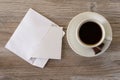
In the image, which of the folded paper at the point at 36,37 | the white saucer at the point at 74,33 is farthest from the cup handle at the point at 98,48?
the folded paper at the point at 36,37

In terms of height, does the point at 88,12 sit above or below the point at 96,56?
above

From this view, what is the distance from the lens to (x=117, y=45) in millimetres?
983

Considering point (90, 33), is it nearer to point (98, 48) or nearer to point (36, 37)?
point (98, 48)

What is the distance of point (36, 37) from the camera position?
100 centimetres

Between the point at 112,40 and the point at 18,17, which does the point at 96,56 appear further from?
the point at 18,17

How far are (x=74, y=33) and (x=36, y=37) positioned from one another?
0.12 m

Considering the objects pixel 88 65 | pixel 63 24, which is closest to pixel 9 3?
pixel 63 24

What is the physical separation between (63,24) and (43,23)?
7 centimetres

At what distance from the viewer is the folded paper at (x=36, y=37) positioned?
100 cm

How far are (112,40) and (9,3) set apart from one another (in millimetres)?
352

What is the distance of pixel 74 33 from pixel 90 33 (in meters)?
0.05

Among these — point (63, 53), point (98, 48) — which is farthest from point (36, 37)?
point (98, 48)

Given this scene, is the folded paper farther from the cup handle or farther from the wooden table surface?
the cup handle

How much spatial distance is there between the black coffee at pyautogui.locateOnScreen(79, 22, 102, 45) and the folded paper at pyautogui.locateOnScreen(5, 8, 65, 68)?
0.24ft
